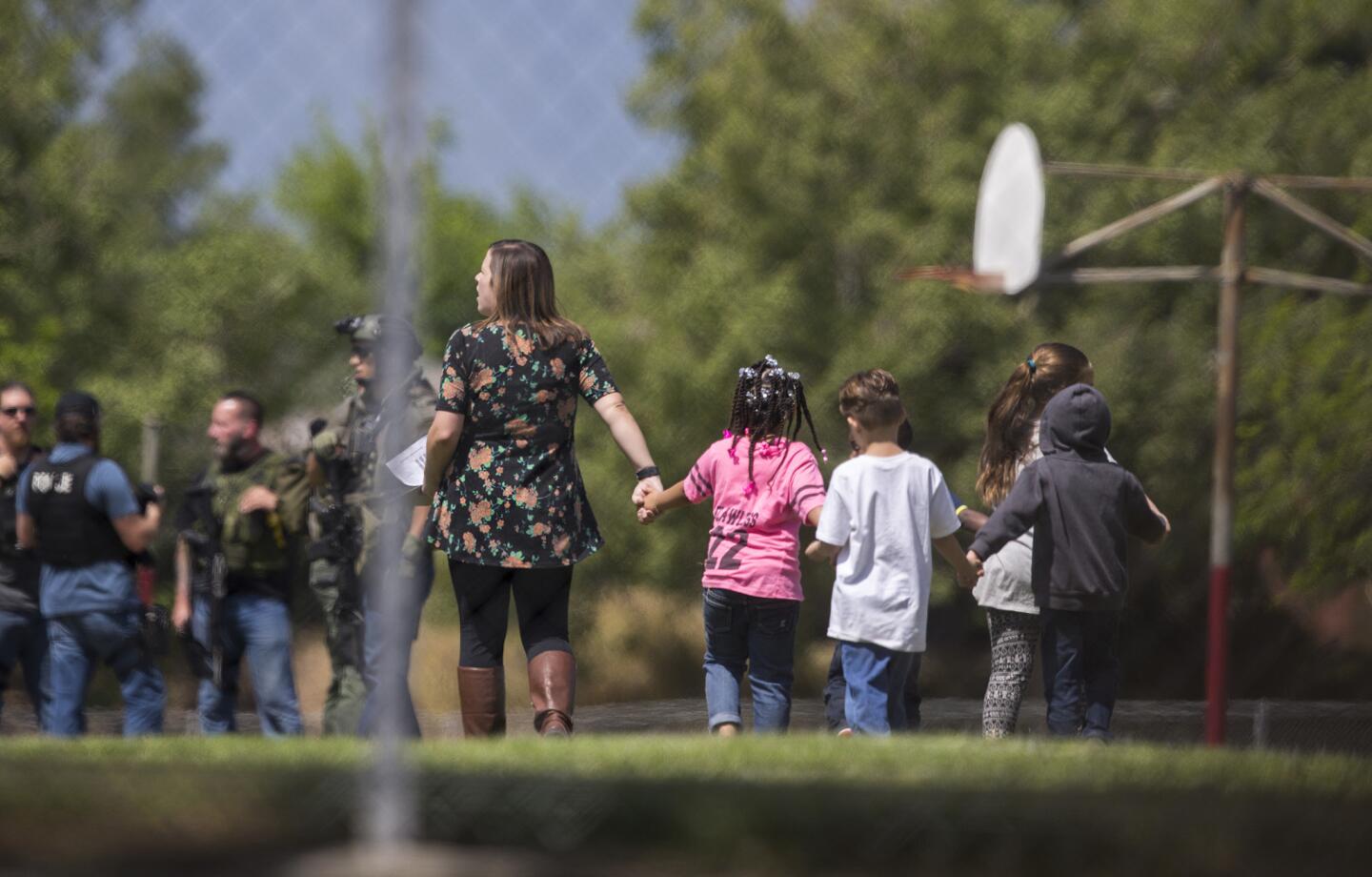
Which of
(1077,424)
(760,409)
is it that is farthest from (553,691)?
(1077,424)

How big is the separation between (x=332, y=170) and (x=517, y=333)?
5639 cm

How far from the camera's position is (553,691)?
701 centimetres

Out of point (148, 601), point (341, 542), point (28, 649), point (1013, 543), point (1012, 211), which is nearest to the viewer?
point (1013, 543)

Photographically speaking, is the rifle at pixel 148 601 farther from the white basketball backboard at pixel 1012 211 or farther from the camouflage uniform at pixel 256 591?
the white basketball backboard at pixel 1012 211

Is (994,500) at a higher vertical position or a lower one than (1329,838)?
higher

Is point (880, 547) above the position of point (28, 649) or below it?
above

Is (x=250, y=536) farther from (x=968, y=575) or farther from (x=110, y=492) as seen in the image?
(x=968, y=575)

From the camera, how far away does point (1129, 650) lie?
28781mm

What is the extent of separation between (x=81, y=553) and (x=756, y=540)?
2.94 meters

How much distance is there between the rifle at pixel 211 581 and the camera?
Answer: 9.24m

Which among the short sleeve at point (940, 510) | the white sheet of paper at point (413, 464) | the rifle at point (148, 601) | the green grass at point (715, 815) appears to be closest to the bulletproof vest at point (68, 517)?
the rifle at point (148, 601)

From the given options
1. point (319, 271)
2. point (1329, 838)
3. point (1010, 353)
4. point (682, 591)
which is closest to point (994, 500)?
point (1329, 838)

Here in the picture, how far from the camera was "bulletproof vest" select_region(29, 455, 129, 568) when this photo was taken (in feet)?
28.1

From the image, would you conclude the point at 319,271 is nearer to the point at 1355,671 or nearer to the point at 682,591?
the point at 682,591
